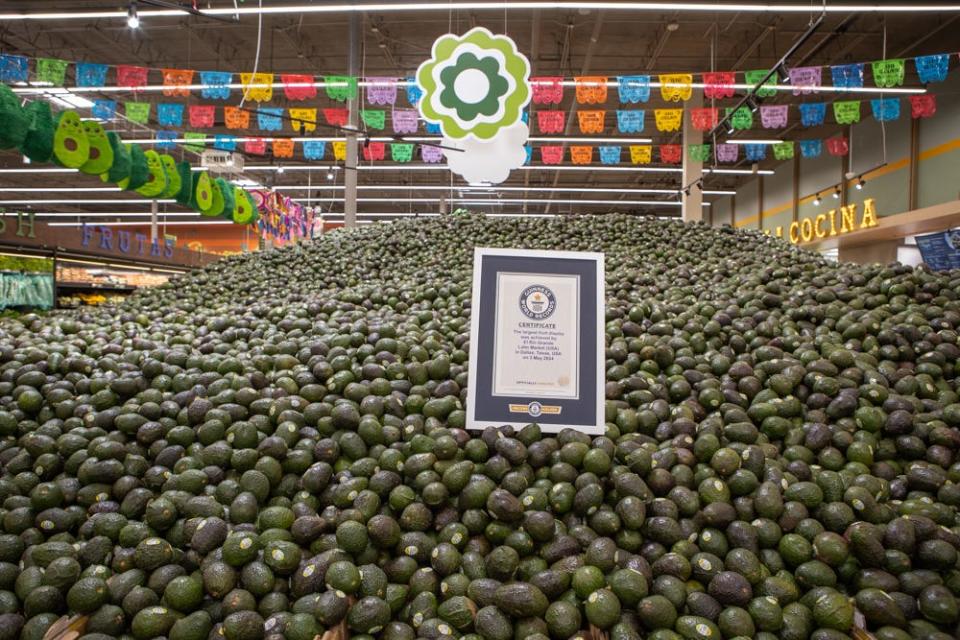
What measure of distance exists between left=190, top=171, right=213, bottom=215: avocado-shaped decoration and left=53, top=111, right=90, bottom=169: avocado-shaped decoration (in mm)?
1922

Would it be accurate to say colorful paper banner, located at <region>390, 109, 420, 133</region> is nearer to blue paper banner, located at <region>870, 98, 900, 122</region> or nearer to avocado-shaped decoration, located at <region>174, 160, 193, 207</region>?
avocado-shaped decoration, located at <region>174, 160, 193, 207</region>

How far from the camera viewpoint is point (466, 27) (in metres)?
12.2

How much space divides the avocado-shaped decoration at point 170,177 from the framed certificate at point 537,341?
560 centimetres

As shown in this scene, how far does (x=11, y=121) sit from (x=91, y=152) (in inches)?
34.9

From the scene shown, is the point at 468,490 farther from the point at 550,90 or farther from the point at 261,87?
the point at 550,90

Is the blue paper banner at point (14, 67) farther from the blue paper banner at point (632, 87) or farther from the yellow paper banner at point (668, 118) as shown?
the yellow paper banner at point (668, 118)

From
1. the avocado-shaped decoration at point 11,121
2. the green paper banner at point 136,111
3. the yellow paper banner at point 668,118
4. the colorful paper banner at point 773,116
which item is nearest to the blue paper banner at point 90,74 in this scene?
the green paper banner at point 136,111

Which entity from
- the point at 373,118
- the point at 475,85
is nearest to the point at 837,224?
the point at 373,118

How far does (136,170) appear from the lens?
5.73m

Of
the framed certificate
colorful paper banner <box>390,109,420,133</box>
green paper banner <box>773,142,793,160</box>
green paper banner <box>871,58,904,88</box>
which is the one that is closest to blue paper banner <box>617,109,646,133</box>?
green paper banner <box>871,58,904,88</box>

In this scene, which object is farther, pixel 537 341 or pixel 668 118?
pixel 668 118

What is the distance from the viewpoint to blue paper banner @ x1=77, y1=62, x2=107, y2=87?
313 inches

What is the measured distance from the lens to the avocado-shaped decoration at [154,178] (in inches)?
239

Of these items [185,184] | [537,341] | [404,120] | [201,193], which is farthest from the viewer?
[404,120]
